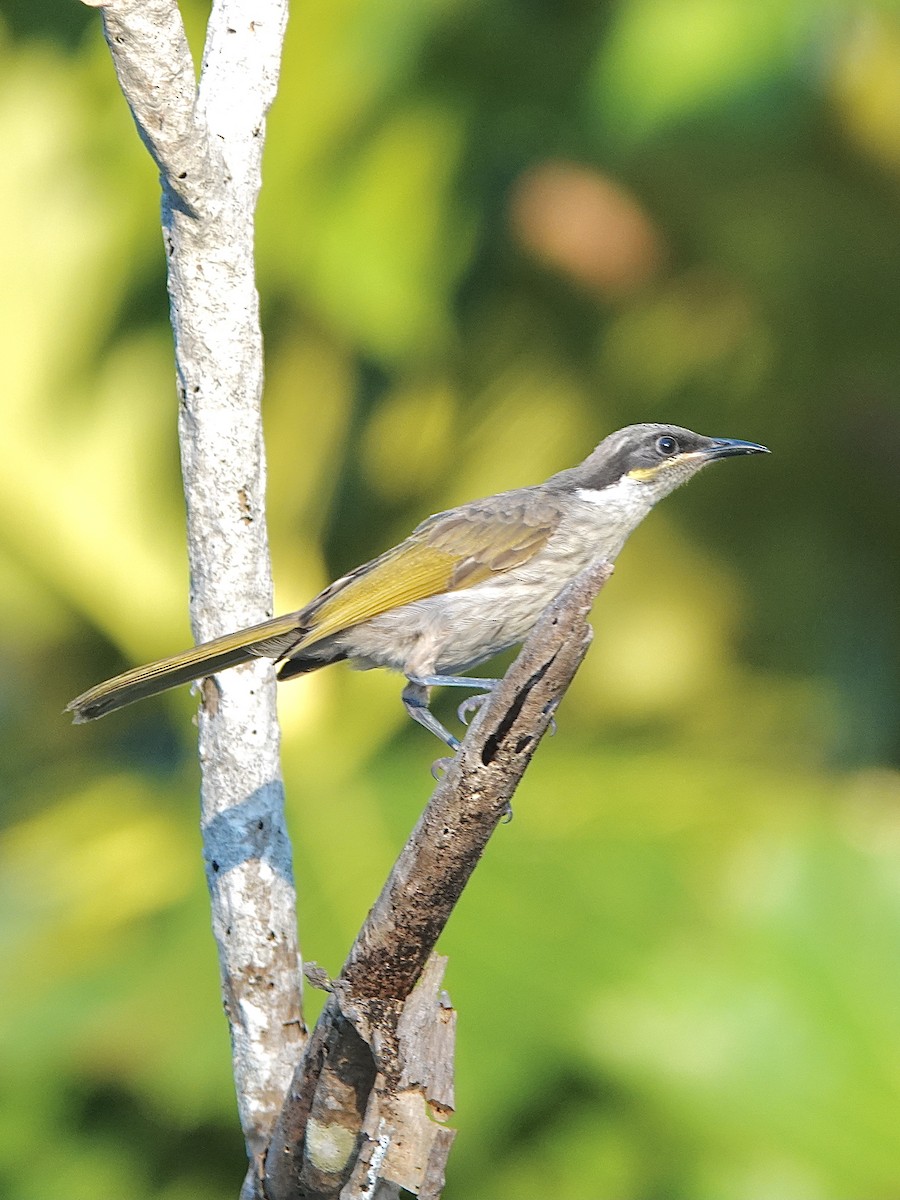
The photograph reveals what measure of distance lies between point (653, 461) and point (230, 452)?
1615 mm

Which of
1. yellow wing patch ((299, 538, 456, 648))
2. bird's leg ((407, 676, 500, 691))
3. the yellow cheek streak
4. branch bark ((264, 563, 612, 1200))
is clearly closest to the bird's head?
the yellow cheek streak

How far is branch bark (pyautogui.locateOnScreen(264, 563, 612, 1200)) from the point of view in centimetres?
289

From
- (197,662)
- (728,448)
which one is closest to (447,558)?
(728,448)

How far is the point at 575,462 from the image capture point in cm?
717

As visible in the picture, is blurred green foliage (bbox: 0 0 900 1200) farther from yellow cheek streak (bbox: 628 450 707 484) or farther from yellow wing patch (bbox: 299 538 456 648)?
yellow wing patch (bbox: 299 538 456 648)

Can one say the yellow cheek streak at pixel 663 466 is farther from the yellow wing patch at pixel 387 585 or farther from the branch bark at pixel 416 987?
the branch bark at pixel 416 987

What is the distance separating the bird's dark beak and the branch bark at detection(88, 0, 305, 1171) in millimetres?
1543

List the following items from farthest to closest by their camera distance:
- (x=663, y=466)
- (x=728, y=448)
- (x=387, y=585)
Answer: (x=663, y=466)
(x=728, y=448)
(x=387, y=585)

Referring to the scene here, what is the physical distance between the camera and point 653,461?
4.58 meters

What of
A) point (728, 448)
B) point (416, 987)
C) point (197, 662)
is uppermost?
point (728, 448)

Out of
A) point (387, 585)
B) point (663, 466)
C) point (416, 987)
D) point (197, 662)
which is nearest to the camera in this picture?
point (416, 987)

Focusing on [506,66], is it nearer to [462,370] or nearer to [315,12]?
[315,12]

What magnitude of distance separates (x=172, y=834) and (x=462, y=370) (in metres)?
2.57

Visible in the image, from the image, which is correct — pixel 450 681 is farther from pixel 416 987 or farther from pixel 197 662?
pixel 416 987
